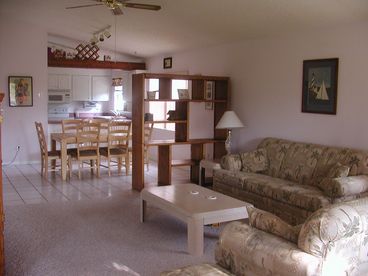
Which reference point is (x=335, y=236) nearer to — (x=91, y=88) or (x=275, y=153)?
(x=275, y=153)

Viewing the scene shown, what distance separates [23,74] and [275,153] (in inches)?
213

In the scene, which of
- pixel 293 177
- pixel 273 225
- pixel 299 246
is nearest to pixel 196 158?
pixel 293 177

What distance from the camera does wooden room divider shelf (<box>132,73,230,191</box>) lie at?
6160mm

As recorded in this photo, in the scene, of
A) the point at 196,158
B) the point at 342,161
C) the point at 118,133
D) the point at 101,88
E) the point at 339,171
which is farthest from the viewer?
the point at 101,88

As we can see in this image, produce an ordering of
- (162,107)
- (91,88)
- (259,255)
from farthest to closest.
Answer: (91,88) → (162,107) → (259,255)

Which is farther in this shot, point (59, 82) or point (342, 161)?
point (59, 82)

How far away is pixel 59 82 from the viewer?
1107 centimetres

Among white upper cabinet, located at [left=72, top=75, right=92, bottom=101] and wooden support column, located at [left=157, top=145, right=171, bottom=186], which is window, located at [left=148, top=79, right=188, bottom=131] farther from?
white upper cabinet, located at [left=72, top=75, right=92, bottom=101]

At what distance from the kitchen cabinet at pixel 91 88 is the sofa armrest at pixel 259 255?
9.38 m

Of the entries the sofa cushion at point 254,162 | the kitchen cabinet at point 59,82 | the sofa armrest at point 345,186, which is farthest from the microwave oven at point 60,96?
the sofa armrest at point 345,186

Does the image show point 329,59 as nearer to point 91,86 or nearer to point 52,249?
point 52,249

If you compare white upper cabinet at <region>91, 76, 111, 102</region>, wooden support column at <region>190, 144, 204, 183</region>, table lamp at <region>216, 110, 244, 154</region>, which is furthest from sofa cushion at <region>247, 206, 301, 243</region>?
white upper cabinet at <region>91, 76, 111, 102</region>

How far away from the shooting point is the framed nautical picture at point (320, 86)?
16.6 feet

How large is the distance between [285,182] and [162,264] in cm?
201
